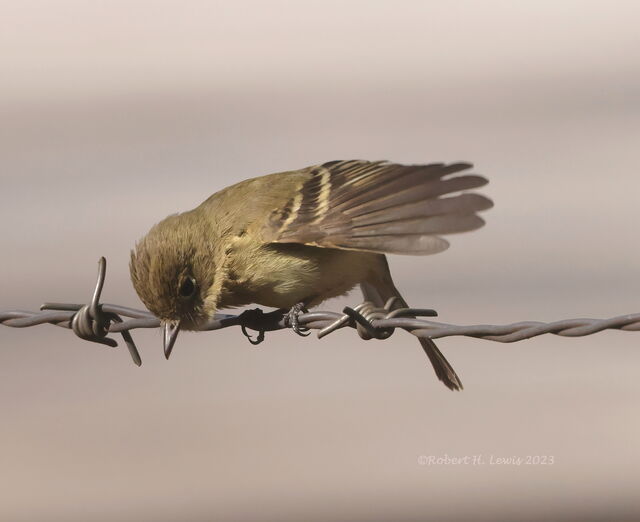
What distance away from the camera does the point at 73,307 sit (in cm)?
358

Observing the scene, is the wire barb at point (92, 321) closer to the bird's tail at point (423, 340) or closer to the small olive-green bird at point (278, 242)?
the small olive-green bird at point (278, 242)

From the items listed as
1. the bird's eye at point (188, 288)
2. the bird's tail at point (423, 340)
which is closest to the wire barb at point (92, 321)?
the bird's eye at point (188, 288)

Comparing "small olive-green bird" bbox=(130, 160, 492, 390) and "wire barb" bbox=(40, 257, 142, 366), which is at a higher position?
"small olive-green bird" bbox=(130, 160, 492, 390)

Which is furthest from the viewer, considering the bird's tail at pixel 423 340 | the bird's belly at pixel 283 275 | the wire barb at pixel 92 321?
the bird's tail at pixel 423 340

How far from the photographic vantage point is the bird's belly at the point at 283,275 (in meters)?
4.45

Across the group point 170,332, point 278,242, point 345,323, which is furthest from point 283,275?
point 345,323

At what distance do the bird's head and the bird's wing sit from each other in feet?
1.13

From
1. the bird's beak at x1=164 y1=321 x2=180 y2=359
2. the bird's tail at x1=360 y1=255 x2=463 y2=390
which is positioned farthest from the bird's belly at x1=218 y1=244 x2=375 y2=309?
the bird's tail at x1=360 y1=255 x2=463 y2=390

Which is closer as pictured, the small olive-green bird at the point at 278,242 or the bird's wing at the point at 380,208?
the bird's wing at the point at 380,208

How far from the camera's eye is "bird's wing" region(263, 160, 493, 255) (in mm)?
3516

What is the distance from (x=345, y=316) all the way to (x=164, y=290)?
1.34 m

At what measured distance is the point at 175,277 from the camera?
433 centimetres

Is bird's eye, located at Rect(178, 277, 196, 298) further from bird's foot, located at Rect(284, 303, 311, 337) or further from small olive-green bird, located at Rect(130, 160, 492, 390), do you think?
bird's foot, located at Rect(284, 303, 311, 337)

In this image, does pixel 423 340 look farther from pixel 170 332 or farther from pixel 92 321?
pixel 92 321
